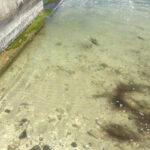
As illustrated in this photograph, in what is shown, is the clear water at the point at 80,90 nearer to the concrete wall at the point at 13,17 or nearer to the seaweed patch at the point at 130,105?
the seaweed patch at the point at 130,105

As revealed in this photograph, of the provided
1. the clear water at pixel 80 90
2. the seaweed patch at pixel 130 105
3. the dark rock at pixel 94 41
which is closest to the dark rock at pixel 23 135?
the clear water at pixel 80 90

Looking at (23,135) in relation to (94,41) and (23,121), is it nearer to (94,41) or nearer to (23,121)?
(23,121)

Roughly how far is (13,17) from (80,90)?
697 centimetres

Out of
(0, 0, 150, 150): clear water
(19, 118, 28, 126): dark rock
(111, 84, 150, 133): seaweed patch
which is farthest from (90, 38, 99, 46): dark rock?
(19, 118, 28, 126): dark rock

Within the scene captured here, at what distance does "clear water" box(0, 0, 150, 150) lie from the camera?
22.4 ft

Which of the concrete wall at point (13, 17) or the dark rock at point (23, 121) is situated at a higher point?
the concrete wall at point (13, 17)

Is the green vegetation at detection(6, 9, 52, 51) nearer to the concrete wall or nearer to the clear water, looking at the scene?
the concrete wall

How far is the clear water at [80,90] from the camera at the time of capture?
6.84m

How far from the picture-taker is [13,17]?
11414 millimetres

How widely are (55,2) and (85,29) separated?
7.41 m

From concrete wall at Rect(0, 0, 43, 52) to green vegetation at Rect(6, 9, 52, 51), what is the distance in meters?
0.27

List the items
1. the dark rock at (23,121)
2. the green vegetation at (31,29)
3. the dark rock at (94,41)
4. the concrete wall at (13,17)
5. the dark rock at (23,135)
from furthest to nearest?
the dark rock at (94,41)
the green vegetation at (31,29)
the concrete wall at (13,17)
the dark rock at (23,121)
the dark rock at (23,135)

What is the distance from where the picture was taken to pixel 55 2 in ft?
63.4

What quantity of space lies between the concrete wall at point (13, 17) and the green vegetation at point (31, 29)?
0.89 ft
